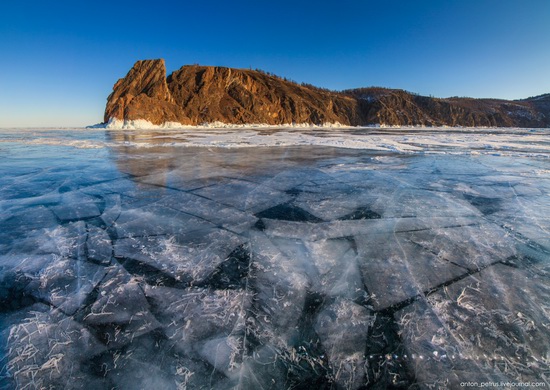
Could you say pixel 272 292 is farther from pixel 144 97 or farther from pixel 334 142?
pixel 144 97

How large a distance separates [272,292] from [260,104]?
62.0m

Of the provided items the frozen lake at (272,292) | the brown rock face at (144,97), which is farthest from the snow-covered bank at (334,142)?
the brown rock face at (144,97)

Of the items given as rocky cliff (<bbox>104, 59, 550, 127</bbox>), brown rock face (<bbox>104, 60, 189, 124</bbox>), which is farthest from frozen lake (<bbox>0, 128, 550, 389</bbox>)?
rocky cliff (<bbox>104, 59, 550, 127</bbox>)

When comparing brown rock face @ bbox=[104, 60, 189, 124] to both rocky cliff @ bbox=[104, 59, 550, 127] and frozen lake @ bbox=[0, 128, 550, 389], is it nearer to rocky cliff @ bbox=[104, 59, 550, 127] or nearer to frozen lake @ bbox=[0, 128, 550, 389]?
rocky cliff @ bbox=[104, 59, 550, 127]

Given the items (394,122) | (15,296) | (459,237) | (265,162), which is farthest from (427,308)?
(394,122)

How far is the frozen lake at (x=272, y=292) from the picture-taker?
4.29 feet

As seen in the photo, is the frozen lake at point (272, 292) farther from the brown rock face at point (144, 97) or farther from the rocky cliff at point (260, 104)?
the rocky cliff at point (260, 104)

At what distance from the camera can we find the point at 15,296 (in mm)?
1788

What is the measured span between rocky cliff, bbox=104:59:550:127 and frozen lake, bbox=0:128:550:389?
4868 cm

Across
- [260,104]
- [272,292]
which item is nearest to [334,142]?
[272,292]

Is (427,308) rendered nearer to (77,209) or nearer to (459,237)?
(459,237)

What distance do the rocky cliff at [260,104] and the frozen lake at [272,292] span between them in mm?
48680

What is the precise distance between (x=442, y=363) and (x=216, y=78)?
207ft

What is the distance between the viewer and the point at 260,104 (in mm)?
59938
